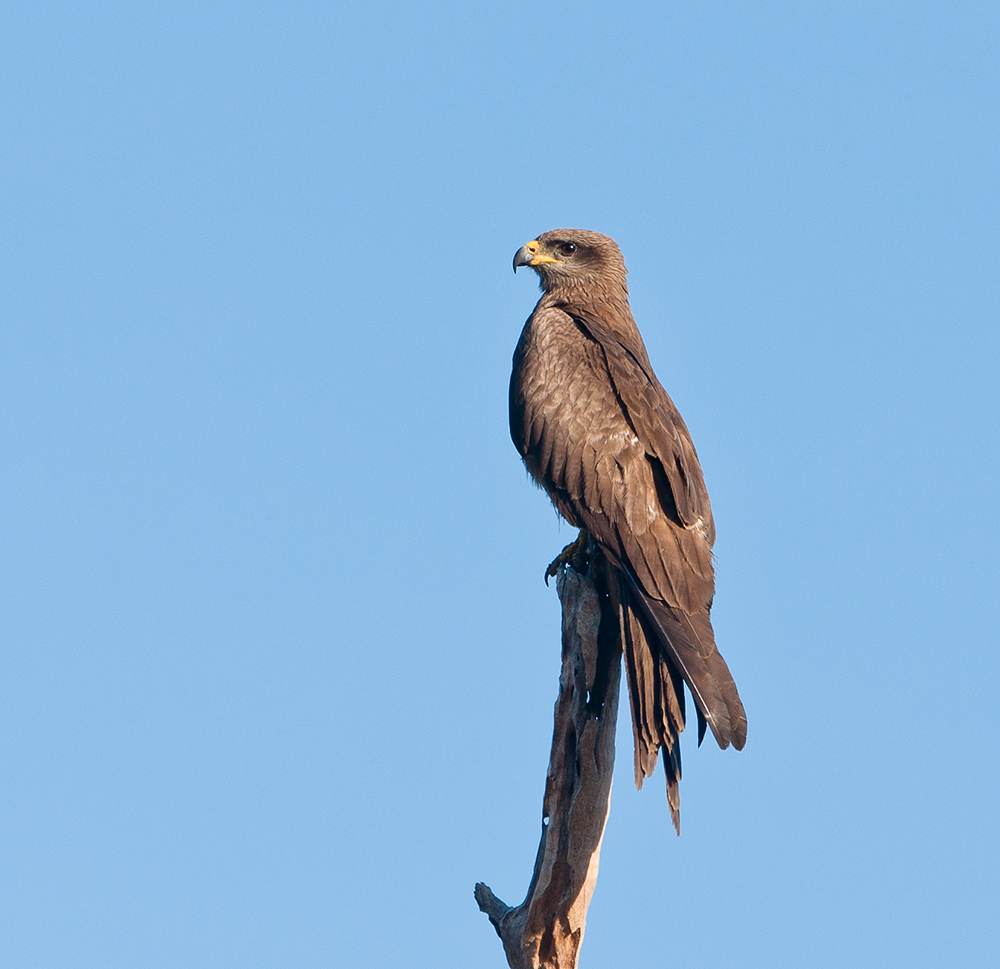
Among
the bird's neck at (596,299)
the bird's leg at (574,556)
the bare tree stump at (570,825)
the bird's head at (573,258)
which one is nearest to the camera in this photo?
the bare tree stump at (570,825)

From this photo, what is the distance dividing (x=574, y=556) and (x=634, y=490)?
1.61ft

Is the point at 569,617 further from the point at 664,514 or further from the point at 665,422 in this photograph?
the point at 665,422

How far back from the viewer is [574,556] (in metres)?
7.36

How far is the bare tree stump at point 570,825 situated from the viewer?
6.25 metres

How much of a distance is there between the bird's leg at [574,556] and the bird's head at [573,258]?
235 cm

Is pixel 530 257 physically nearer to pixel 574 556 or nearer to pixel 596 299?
pixel 596 299

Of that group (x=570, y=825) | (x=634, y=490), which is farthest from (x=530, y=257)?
(x=570, y=825)

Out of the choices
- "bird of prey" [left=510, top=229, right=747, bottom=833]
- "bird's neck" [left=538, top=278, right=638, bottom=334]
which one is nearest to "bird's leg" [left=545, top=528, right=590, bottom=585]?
"bird of prey" [left=510, top=229, right=747, bottom=833]

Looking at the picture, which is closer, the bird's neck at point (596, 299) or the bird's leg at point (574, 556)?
the bird's leg at point (574, 556)

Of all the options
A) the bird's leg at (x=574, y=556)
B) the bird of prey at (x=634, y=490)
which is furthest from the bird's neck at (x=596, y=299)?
the bird's leg at (x=574, y=556)

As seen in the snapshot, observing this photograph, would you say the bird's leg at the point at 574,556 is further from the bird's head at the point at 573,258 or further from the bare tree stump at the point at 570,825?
the bird's head at the point at 573,258

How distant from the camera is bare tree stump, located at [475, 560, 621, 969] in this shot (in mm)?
6250

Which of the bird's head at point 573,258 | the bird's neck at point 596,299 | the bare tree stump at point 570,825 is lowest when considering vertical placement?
the bare tree stump at point 570,825

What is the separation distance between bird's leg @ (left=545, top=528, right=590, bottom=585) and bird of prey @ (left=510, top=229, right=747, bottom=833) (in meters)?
0.02
